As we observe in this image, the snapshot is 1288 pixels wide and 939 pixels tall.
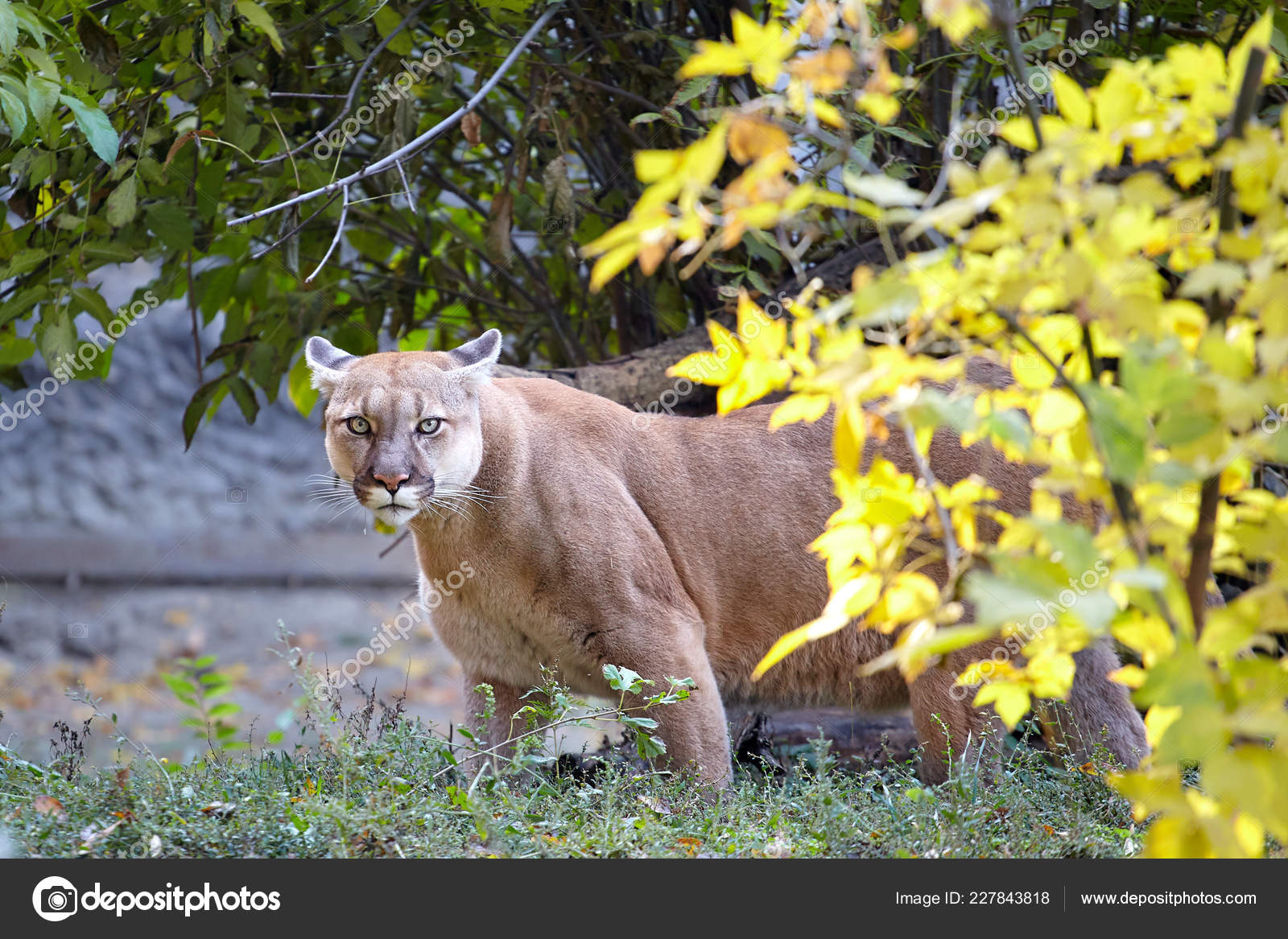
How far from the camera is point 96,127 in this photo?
3.27 meters

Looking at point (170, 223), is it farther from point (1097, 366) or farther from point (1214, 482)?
point (1214, 482)

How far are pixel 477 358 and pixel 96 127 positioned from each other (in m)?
1.34

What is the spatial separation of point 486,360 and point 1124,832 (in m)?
2.38

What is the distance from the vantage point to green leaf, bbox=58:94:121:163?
10.5ft

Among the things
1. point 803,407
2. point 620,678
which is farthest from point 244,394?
point 803,407

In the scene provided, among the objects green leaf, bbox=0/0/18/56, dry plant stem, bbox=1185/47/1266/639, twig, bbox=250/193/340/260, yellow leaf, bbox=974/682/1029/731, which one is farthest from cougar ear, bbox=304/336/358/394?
dry plant stem, bbox=1185/47/1266/639

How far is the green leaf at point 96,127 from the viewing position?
320cm

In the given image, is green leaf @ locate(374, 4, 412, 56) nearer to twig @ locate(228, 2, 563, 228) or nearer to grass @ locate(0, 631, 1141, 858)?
twig @ locate(228, 2, 563, 228)

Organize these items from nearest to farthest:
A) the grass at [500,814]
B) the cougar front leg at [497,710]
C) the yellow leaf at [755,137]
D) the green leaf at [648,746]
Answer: the yellow leaf at [755,137], the grass at [500,814], the green leaf at [648,746], the cougar front leg at [497,710]

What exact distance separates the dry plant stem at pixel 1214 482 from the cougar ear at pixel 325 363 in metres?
2.79

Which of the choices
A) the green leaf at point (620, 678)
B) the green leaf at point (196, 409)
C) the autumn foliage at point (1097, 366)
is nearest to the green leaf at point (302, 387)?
the green leaf at point (196, 409)

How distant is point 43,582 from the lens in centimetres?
917
